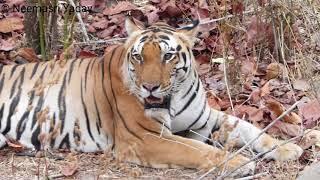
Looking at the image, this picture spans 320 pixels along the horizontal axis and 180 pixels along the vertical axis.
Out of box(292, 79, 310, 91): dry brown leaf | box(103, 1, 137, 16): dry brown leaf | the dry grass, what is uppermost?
box(103, 1, 137, 16): dry brown leaf

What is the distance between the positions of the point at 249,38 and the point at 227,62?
463 millimetres

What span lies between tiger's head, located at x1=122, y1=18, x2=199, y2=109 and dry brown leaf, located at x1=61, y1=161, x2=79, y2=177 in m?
0.55

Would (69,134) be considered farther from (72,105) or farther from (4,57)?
(4,57)

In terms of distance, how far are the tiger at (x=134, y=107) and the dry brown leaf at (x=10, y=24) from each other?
1576mm

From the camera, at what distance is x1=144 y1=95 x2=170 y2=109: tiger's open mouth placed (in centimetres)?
486

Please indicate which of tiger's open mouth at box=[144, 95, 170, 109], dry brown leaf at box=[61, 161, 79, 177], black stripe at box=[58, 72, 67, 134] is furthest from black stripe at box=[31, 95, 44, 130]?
tiger's open mouth at box=[144, 95, 170, 109]

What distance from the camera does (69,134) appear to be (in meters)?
5.26

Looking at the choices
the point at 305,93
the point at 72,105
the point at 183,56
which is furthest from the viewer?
the point at 305,93

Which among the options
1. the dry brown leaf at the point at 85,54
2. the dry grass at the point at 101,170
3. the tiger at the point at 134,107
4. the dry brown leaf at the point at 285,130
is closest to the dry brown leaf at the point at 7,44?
the dry brown leaf at the point at 85,54

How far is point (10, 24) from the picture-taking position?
23.6 ft

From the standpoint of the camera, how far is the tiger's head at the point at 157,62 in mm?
4777

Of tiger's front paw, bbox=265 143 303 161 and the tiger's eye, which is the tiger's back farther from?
tiger's front paw, bbox=265 143 303 161

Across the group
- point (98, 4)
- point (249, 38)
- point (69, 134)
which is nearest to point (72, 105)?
point (69, 134)

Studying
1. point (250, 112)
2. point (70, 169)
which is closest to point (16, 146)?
point (70, 169)
